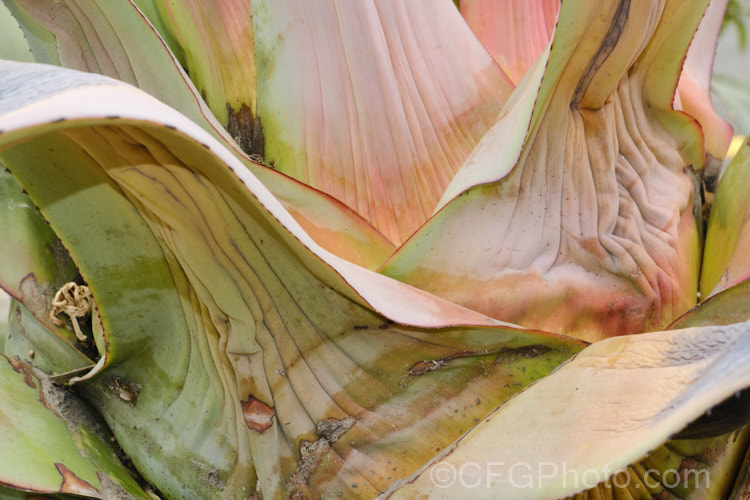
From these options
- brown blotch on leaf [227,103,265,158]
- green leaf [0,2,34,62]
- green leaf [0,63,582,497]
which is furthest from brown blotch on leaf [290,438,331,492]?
green leaf [0,2,34,62]

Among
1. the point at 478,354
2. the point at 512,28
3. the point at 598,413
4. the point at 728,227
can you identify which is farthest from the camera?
the point at 512,28

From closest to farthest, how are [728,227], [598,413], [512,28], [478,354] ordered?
[598,413] → [478,354] → [728,227] → [512,28]

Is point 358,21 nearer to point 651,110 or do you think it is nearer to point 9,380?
point 651,110

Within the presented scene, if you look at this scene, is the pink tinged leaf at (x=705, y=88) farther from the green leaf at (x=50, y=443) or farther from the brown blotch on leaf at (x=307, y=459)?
the green leaf at (x=50, y=443)

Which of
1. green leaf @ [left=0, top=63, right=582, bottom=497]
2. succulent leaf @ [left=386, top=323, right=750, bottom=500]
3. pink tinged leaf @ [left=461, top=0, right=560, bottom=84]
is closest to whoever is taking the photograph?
succulent leaf @ [left=386, top=323, right=750, bottom=500]

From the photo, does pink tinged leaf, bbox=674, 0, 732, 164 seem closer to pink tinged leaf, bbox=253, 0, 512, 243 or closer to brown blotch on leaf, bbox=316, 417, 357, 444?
pink tinged leaf, bbox=253, 0, 512, 243

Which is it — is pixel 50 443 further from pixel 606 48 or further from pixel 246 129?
pixel 606 48

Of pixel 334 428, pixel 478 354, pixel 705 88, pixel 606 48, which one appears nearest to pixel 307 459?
pixel 334 428
